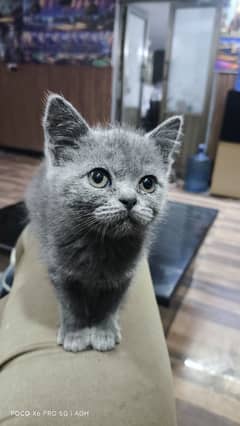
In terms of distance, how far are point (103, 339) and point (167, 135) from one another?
17.3 inches

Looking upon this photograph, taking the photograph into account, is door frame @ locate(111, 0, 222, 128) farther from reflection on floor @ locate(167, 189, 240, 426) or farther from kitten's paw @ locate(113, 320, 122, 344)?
kitten's paw @ locate(113, 320, 122, 344)

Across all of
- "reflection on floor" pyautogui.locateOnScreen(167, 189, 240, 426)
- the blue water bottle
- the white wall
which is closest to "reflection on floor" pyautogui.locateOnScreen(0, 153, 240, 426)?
"reflection on floor" pyautogui.locateOnScreen(167, 189, 240, 426)

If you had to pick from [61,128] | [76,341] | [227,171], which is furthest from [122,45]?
[76,341]

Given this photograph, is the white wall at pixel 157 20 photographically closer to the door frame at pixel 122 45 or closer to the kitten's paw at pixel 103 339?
the door frame at pixel 122 45

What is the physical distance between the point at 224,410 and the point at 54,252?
2.55ft

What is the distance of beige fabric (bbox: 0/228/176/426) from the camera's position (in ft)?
1.64

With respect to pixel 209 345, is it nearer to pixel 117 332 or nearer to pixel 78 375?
pixel 117 332

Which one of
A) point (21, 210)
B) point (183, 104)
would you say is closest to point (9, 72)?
point (183, 104)

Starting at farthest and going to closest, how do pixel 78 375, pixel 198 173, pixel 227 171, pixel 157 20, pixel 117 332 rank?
1. pixel 157 20
2. pixel 198 173
3. pixel 227 171
4. pixel 117 332
5. pixel 78 375

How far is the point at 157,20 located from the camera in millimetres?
4699

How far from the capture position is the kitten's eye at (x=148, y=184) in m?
0.63

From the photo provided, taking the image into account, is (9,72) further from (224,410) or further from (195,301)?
(224,410)

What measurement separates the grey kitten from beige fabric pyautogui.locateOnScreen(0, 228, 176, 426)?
0.04 m

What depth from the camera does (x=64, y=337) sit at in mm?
626
